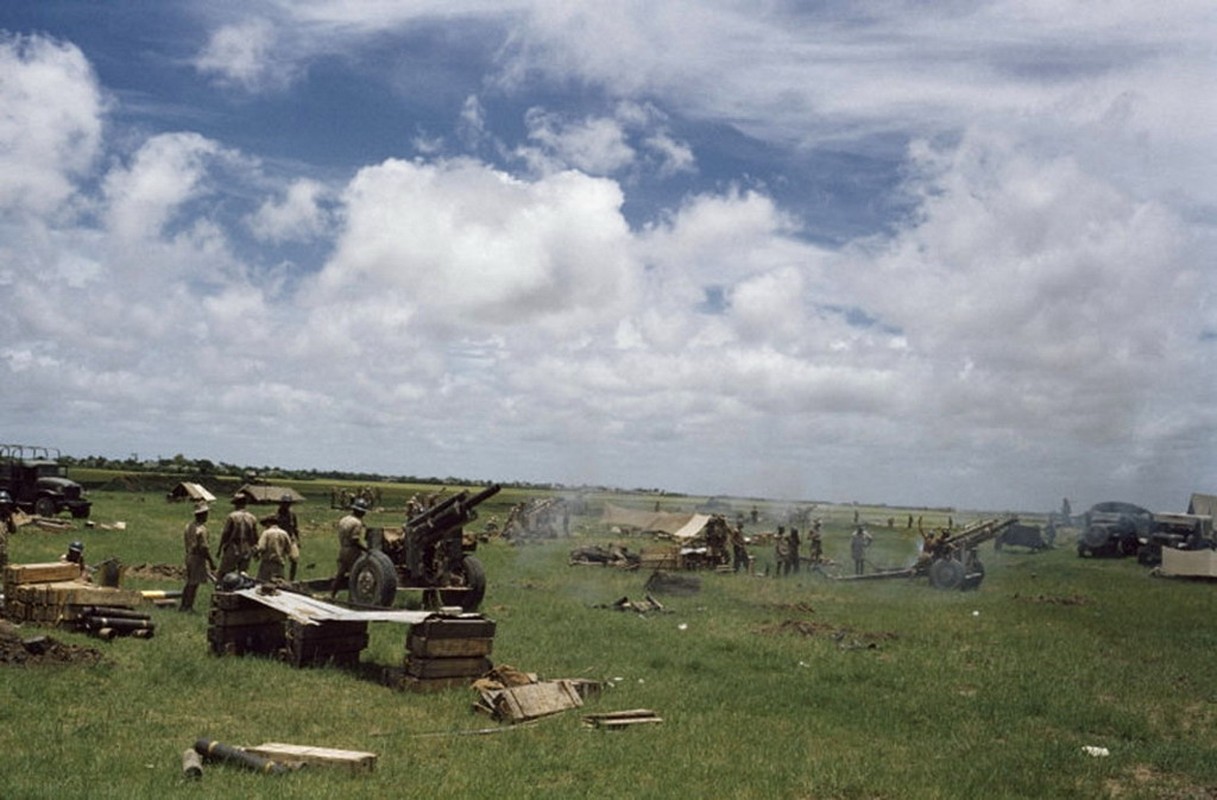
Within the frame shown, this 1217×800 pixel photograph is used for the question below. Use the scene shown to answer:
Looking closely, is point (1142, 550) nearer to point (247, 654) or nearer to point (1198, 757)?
point (1198, 757)

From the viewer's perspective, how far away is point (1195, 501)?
218 feet

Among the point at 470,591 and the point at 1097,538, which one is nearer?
the point at 470,591

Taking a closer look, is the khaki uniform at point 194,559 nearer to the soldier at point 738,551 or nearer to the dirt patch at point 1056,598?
the soldier at point 738,551

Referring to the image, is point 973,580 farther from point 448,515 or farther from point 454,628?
point 454,628

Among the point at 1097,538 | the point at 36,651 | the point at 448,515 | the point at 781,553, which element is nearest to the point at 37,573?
the point at 36,651

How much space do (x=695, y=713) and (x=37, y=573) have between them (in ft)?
33.5

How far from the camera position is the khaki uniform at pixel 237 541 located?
1773 centimetres

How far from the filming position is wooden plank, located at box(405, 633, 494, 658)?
1227 cm

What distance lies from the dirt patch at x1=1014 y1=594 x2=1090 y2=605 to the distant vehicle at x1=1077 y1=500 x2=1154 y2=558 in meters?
21.8

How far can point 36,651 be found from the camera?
40.0ft

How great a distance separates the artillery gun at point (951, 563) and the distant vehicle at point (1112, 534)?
19.1 metres

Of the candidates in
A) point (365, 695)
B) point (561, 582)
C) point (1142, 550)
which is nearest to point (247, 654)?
point (365, 695)

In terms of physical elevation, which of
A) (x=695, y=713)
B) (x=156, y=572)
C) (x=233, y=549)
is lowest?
(x=156, y=572)

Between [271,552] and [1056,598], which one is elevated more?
[271,552]
